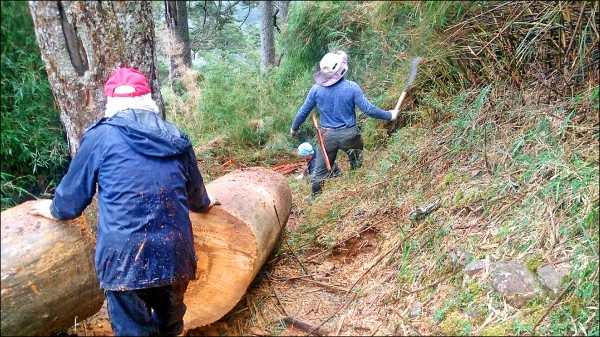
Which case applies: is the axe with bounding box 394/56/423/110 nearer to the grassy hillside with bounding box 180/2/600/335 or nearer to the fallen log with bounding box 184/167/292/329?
the grassy hillside with bounding box 180/2/600/335

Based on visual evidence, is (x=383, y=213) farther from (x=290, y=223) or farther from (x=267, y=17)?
(x=267, y=17)

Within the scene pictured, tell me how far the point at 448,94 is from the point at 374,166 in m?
1.15

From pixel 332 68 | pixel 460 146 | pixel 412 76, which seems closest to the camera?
pixel 460 146

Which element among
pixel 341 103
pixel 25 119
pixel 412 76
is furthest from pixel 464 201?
pixel 25 119

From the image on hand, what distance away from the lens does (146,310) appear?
2.55 m

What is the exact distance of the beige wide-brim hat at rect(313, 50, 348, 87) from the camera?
5227 millimetres

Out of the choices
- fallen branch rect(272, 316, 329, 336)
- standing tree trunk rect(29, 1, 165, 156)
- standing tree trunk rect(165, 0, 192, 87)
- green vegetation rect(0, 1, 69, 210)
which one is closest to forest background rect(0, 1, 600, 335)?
green vegetation rect(0, 1, 69, 210)

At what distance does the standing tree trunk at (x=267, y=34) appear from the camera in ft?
32.3

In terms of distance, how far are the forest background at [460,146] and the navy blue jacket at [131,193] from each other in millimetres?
909

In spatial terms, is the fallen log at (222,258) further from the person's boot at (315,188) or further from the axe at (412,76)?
the axe at (412,76)

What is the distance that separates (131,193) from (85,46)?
1285 mm

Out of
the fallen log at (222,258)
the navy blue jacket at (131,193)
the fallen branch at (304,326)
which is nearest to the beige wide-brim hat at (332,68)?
the fallen log at (222,258)

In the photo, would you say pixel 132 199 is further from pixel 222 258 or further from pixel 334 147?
pixel 334 147

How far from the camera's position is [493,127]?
408cm
